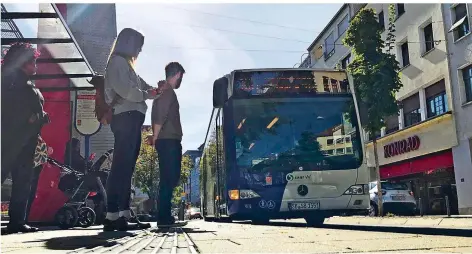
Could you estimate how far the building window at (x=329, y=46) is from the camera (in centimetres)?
3832

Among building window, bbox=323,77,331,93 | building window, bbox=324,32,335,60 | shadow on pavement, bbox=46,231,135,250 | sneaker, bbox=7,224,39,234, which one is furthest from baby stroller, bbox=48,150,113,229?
building window, bbox=324,32,335,60

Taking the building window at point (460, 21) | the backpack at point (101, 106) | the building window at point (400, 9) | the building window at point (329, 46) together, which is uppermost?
the building window at point (329, 46)

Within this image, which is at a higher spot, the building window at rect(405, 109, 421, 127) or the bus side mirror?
the building window at rect(405, 109, 421, 127)

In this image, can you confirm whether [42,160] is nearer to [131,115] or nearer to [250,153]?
[131,115]

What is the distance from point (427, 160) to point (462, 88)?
4.30 meters

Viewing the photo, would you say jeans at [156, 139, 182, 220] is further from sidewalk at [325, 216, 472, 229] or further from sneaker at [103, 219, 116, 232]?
sidewalk at [325, 216, 472, 229]

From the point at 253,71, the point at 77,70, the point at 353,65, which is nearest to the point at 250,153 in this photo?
the point at 253,71

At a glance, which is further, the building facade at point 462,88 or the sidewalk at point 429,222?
the building facade at point 462,88

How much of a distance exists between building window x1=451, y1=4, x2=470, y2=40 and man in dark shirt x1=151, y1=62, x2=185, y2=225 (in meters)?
19.1

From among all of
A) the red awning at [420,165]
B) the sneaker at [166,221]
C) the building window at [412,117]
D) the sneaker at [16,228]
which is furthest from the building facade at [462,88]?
the sneaker at [16,228]

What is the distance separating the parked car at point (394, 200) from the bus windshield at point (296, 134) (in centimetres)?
925

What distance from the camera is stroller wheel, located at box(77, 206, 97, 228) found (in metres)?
9.09

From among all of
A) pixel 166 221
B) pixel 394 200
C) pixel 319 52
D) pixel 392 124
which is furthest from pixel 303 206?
pixel 319 52

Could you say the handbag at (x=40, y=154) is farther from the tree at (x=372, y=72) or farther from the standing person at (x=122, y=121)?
the tree at (x=372, y=72)
